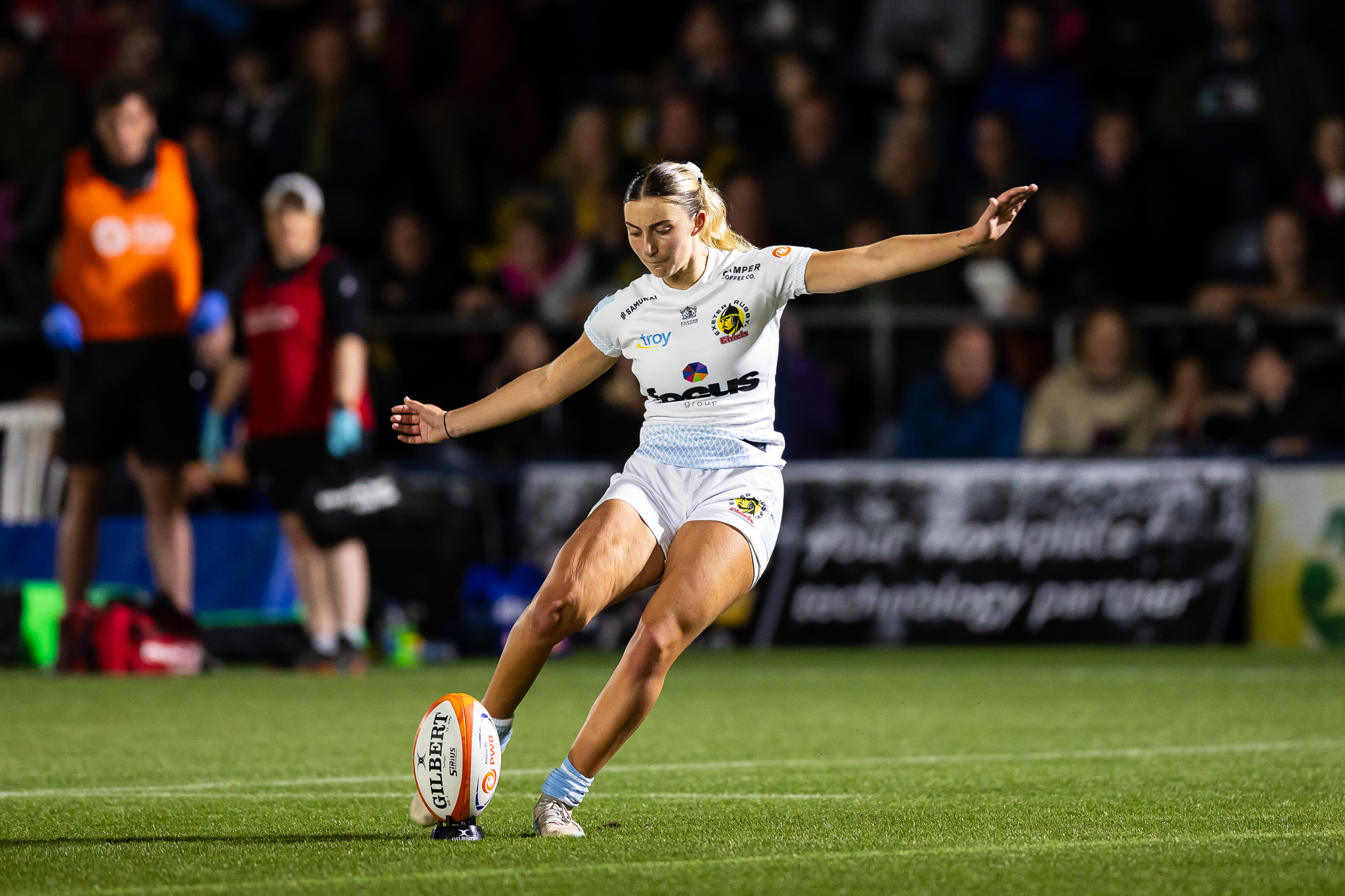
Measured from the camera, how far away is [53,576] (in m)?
12.2

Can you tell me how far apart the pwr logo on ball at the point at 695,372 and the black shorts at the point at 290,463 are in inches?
199

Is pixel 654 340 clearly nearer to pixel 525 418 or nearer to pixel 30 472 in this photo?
pixel 525 418

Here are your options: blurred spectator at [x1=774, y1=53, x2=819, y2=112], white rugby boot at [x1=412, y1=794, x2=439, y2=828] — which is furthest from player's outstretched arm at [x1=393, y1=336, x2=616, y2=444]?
blurred spectator at [x1=774, y1=53, x2=819, y2=112]

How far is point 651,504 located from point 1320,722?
3.61 metres

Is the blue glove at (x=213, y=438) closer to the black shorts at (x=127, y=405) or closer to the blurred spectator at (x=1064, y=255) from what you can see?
the black shorts at (x=127, y=405)

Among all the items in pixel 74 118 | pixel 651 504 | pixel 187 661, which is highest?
pixel 74 118

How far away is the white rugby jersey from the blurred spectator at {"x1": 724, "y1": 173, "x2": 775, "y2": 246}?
7.61m

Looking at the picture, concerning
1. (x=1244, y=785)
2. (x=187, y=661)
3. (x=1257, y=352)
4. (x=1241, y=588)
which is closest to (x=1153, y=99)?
(x=1257, y=352)

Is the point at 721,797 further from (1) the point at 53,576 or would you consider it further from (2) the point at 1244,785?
(1) the point at 53,576

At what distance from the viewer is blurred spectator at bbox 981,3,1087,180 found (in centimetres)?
1434

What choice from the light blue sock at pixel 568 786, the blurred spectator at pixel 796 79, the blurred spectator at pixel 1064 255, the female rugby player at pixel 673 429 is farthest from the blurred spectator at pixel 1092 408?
the light blue sock at pixel 568 786

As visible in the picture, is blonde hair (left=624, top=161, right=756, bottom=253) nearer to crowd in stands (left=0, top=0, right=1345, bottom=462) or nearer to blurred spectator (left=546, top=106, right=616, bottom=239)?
crowd in stands (left=0, top=0, right=1345, bottom=462)

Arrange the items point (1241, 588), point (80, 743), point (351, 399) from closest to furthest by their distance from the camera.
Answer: point (80, 743), point (351, 399), point (1241, 588)

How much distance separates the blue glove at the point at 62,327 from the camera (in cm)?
1030
